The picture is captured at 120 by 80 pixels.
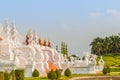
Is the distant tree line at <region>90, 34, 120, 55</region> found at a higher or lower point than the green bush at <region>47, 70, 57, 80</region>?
higher

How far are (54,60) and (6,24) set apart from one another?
9.44m

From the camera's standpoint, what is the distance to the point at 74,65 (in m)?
36.7

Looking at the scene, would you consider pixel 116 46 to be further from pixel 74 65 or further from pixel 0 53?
pixel 0 53

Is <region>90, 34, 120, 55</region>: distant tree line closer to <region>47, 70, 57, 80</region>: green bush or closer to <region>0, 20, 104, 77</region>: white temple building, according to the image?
<region>0, 20, 104, 77</region>: white temple building

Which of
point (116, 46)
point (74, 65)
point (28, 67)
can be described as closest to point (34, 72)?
point (28, 67)

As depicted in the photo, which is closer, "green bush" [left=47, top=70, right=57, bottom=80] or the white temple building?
"green bush" [left=47, top=70, right=57, bottom=80]

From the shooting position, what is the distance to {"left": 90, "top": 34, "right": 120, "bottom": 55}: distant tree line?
7819 centimetres

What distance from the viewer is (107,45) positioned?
78688 millimetres

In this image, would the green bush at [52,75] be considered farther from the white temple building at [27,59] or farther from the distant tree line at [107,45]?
the distant tree line at [107,45]

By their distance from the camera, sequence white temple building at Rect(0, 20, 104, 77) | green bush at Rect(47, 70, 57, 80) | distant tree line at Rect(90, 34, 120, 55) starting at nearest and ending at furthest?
green bush at Rect(47, 70, 57, 80) → white temple building at Rect(0, 20, 104, 77) → distant tree line at Rect(90, 34, 120, 55)

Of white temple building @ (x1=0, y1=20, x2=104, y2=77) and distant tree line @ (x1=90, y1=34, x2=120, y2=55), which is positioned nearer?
white temple building @ (x1=0, y1=20, x2=104, y2=77)

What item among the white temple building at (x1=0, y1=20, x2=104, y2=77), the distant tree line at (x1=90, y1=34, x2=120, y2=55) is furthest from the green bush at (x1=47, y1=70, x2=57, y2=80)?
the distant tree line at (x1=90, y1=34, x2=120, y2=55)

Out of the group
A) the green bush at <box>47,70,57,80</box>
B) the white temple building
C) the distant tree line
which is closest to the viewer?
the green bush at <box>47,70,57,80</box>

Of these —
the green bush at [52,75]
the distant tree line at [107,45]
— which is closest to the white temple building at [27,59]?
the green bush at [52,75]
